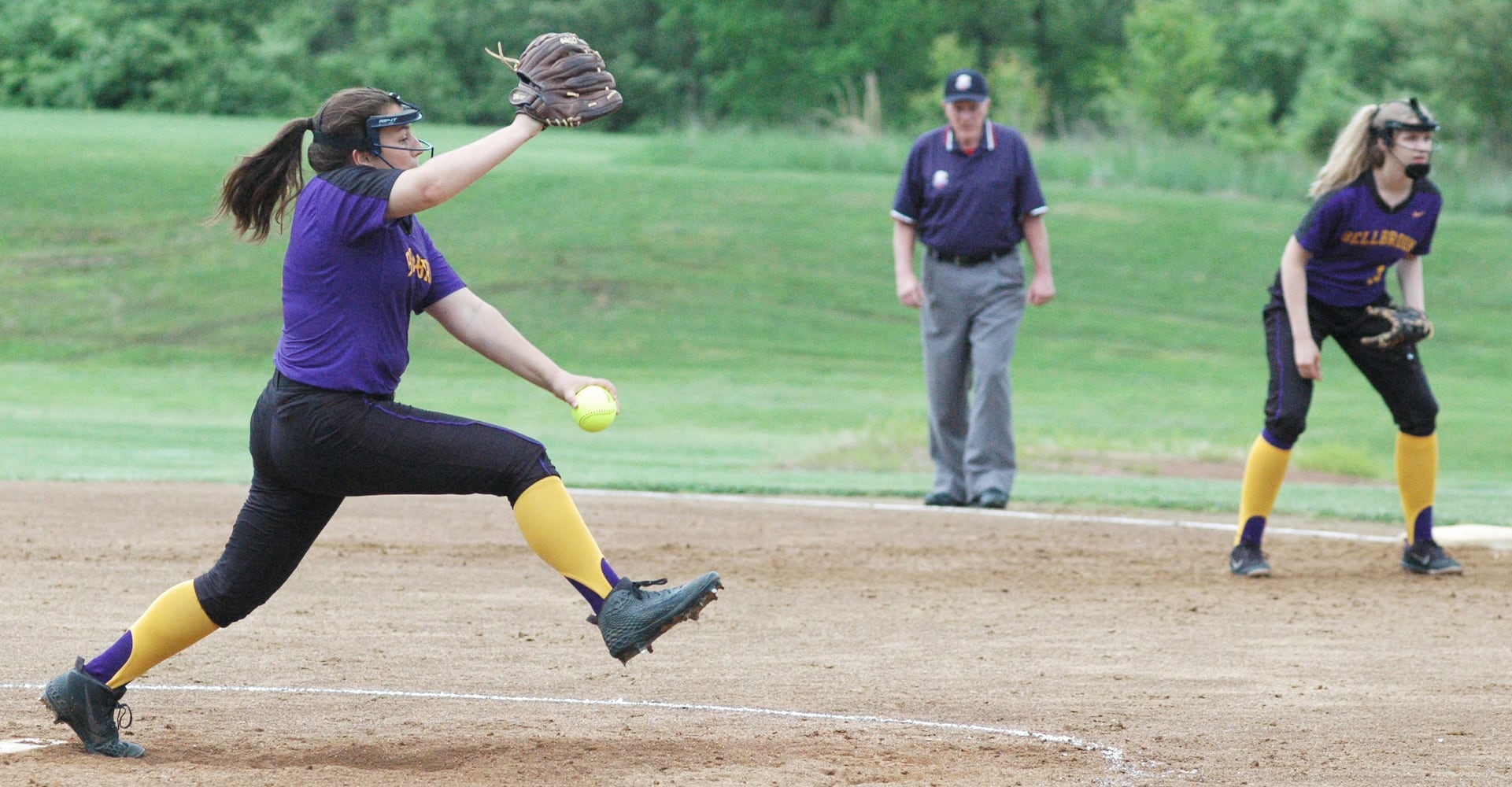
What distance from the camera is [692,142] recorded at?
34344 mm

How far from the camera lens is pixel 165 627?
484 cm

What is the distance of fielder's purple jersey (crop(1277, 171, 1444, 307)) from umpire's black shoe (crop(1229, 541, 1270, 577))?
117cm

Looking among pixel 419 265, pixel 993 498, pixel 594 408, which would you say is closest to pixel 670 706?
pixel 594 408

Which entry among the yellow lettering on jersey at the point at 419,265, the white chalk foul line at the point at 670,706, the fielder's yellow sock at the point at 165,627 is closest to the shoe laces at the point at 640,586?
the white chalk foul line at the point at 670,706

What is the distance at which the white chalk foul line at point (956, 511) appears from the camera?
970 centimetres

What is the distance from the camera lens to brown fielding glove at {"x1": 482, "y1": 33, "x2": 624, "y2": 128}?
4.59 meters

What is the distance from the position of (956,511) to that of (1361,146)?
3.45 meters

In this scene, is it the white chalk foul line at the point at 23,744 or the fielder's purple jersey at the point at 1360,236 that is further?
Answer: the fielder's purple jersey at the point at 1360,236

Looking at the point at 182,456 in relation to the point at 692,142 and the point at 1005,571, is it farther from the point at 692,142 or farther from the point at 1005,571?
the point at 692,142

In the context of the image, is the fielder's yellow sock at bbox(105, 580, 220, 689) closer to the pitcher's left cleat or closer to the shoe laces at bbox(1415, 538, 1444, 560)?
the pitcher's left cleat

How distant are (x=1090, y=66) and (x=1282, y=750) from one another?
50281mm

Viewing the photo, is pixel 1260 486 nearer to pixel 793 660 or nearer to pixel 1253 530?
pixel 1253 530

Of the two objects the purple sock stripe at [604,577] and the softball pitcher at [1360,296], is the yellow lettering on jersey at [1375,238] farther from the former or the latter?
the purple sock stripe at [604,577]

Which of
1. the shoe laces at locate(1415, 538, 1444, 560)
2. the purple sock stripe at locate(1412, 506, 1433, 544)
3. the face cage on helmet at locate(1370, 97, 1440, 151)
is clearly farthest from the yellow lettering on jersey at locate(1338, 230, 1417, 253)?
the shoe laces at locate(1415, 538, 1444, 560)
